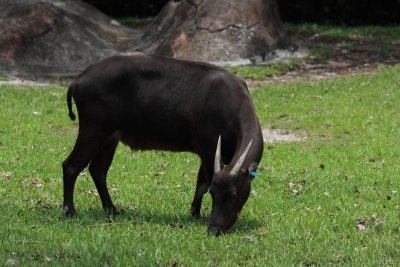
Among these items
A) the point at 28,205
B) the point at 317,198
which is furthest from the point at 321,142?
the point at 28,205

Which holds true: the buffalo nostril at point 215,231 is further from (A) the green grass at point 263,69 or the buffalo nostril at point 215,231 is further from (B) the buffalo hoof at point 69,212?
(A) the green grass at point 263,69

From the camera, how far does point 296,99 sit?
51.5ft

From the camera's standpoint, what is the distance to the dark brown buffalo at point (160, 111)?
785 cm

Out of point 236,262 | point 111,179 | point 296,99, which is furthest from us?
point 296,99

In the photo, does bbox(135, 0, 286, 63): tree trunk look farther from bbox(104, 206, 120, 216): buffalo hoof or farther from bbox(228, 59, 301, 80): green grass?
bbox(104, 206, 120, 216): buffalo hoof

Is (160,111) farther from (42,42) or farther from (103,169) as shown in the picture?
(42,42)

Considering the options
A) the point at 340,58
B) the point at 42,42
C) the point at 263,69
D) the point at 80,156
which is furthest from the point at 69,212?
the point at 340,58

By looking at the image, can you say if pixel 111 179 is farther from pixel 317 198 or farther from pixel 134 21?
pixel 134 21

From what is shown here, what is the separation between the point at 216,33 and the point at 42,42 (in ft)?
12.2

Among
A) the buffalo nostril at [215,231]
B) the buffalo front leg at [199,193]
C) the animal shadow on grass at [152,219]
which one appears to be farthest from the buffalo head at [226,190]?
the buffalo front leg at [199,193]

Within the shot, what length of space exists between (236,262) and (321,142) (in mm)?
6440

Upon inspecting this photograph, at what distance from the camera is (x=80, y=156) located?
795 cm

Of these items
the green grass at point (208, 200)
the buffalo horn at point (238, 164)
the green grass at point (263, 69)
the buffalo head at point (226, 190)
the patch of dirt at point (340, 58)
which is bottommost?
the patch of dirt at point (340, 58)

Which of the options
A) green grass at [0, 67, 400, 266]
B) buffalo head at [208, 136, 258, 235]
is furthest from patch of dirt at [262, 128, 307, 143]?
buffalo head at [208, 136, 258, 235]
